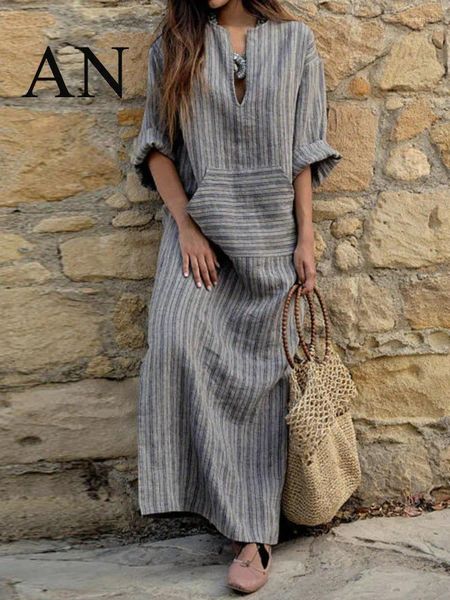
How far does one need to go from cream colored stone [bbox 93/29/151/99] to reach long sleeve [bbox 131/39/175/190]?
5.4 inches

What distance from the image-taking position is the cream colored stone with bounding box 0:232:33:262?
317 centimetres

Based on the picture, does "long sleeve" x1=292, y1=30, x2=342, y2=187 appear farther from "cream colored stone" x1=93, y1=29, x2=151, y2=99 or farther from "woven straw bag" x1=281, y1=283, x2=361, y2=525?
"cream colored stone" x1=93, y1=29, x2=151, y2=99

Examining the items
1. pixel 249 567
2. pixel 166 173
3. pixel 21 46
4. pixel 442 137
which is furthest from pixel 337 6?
pixel 249 567

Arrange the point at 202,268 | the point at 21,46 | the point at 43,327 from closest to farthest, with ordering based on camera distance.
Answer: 1. the point at 202,268
2. the point at 21,46
3. the point at 43,327

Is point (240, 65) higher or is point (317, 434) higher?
point (240, 65)

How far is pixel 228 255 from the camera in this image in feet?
9.70

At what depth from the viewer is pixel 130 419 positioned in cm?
330

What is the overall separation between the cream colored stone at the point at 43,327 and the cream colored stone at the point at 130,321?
0.21 feet

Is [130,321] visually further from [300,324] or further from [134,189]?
→ [300,324]

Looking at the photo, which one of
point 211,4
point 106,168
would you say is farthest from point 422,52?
point 106,168

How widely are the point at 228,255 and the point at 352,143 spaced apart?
590 mm

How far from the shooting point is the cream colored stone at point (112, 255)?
10.5 feet

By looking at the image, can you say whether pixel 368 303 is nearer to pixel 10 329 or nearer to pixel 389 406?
pixel 389 406

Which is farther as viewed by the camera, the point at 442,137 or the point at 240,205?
the point at 442,137
